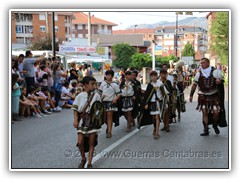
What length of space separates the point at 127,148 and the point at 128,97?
7.82 ft

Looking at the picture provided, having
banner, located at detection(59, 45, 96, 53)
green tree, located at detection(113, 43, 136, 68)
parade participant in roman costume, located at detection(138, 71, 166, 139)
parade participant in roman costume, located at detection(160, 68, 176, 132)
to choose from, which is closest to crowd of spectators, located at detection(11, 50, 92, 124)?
parade participant in roman costume, located at detection(160, 68, 176, 132)

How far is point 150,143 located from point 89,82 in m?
2.72

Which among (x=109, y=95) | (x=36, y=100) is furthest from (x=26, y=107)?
(x=109, y=95)

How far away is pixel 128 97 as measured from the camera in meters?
10.4

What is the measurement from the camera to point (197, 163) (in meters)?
6.98

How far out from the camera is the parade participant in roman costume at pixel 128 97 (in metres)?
10.4

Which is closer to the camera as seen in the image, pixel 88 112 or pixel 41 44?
pixel 88 112

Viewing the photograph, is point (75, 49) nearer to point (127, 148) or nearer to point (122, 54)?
point (127, 148)

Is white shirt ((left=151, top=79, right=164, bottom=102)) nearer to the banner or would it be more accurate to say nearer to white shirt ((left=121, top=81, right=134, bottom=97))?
white shirt ((left=121, top=81, right=134, bottom=97))

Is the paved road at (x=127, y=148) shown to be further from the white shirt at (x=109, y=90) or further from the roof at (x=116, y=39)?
the roof at (x=116, y=39)

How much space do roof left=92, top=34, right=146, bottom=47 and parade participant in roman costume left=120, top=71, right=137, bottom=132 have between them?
27686mm

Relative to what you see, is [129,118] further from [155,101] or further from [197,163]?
[197,163]

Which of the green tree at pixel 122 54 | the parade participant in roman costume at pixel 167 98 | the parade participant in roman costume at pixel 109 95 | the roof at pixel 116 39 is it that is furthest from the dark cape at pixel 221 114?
the green tree at pixel 122 54
